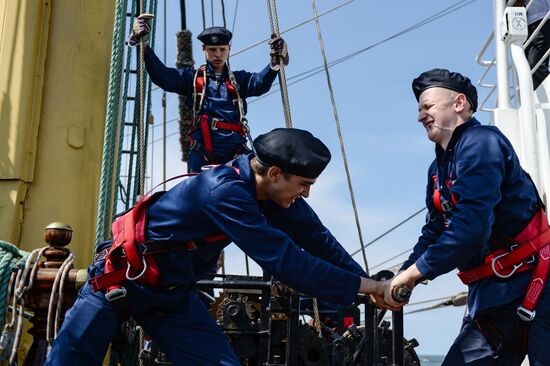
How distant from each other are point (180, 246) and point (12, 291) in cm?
100

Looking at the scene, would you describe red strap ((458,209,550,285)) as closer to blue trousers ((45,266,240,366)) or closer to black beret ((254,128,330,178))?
black beret ((254,128,330,178))

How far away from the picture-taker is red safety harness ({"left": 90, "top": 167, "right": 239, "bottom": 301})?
2873mm

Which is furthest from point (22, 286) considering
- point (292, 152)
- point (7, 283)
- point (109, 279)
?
point (292, 152)

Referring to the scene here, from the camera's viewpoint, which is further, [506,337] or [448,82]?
[448,82]

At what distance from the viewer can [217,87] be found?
5836 millimetres

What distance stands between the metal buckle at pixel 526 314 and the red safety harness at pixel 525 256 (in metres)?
0.02

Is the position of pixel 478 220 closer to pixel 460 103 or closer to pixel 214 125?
pixel 460 103

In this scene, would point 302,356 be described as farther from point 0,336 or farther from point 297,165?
point 0,336

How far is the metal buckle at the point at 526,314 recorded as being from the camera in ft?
9.38

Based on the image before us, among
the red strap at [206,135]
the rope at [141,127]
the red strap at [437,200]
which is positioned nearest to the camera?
the red strap at [437,200]

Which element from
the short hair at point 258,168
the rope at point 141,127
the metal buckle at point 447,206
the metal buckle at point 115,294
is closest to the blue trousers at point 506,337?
the metal buckle at point 447,206

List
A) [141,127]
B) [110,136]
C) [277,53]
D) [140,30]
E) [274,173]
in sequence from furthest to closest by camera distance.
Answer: [277,53]
[140,30]
[141,127]
[110,136]
[274,173]

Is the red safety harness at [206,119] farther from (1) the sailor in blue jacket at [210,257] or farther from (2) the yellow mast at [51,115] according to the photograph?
(1) the sailor in blue jacket at [210,257]

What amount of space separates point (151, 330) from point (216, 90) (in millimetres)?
3098
